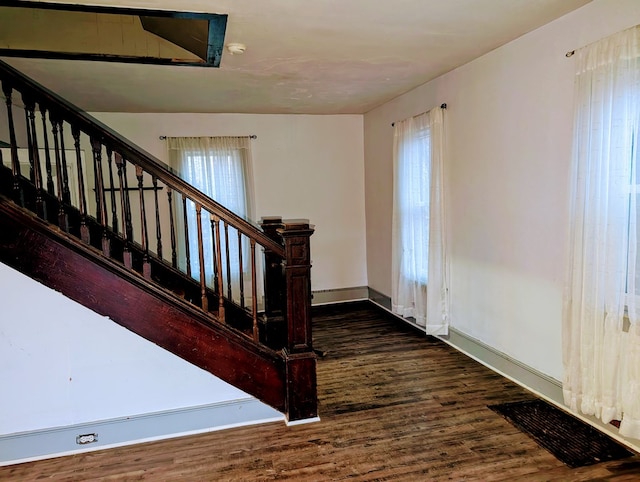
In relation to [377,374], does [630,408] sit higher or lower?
higher

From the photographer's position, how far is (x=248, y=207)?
204 inches

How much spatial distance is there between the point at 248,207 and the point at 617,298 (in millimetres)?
3882

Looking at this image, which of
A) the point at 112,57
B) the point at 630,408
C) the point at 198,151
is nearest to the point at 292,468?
the point at 630,408

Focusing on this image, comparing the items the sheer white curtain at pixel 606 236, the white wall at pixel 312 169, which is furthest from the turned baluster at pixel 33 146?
the sheer white curtain at pixel 606 236

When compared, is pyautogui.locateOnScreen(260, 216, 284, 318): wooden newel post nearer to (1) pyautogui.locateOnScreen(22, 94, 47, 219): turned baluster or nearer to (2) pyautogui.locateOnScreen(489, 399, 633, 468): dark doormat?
(1) pyautogui.locateOnScreen(22, 94, 47, 219): turned baluster

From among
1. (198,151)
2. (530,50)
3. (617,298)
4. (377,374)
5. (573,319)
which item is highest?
(530,50)

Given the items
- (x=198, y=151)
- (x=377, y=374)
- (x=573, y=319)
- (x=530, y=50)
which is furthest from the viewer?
(x=198, y=151)

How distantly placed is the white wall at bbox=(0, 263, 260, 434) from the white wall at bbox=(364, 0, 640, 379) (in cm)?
225

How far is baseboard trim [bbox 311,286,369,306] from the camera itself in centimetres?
572

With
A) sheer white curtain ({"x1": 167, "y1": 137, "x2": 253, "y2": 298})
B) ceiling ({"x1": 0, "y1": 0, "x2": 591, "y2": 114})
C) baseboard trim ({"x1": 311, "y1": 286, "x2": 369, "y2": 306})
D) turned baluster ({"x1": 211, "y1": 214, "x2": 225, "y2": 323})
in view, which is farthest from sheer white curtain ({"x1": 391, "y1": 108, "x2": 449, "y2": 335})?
turned baluster ({"x1": 211, "y1": 214, "x2": 225, "y2": 323})

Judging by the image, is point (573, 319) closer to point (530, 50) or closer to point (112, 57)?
point (530, 50)

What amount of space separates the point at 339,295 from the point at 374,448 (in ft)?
11.0

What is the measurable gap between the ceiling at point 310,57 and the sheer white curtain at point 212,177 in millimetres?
419

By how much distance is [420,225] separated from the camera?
422 cm
